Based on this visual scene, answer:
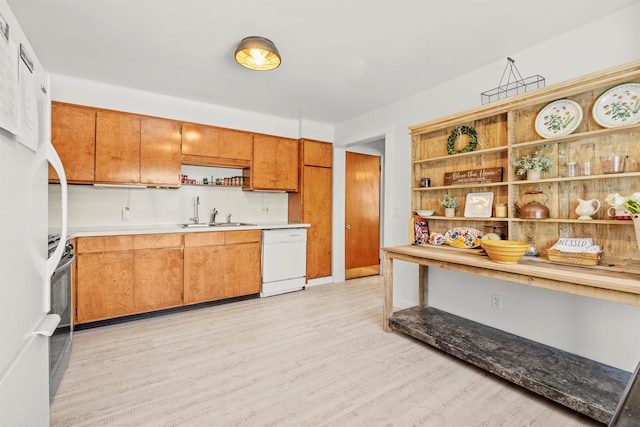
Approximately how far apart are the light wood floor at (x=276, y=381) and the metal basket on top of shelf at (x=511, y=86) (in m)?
2.24

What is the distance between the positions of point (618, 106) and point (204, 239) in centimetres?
374

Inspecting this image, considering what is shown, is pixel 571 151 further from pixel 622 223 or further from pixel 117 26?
pixel 117 26

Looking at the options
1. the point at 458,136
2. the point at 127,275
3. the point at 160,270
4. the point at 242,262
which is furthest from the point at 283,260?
the point at 458,136

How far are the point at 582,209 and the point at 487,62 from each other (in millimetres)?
1494

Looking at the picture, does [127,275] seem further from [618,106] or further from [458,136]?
[618,106]

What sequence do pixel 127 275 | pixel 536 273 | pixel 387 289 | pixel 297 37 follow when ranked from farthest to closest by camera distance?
1. pixel 127 275
2. pixel 387 289
3. pixel 297 37
4. pixel 536 273

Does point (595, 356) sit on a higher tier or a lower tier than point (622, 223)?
lower

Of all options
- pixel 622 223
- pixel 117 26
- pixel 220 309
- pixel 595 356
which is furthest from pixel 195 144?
pixel 595 356

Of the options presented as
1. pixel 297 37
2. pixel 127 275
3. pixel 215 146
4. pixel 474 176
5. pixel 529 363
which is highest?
pixel 297 37

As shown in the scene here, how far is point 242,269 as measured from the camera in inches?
147

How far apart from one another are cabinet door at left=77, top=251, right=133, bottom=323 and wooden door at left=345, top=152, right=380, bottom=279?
308 centimetres

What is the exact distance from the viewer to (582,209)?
81.0 inches

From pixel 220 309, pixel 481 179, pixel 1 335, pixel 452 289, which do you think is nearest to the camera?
pixel 1 335

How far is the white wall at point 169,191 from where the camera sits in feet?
10.5
